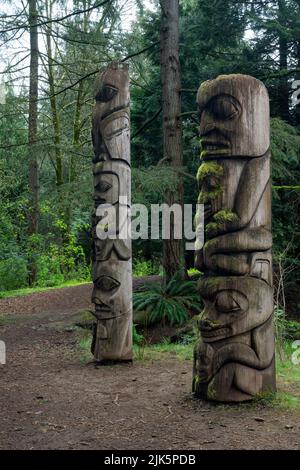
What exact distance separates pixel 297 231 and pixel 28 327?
19.2 ft

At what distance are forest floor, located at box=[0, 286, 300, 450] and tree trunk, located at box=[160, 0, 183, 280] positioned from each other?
3778 millimetres

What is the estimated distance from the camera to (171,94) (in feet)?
36.2

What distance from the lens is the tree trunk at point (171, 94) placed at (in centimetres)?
1095

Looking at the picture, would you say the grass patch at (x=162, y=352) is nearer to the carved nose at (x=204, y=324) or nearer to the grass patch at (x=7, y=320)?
the carved nose at (x=204, y=324)

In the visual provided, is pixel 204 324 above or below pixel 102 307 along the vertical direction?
above

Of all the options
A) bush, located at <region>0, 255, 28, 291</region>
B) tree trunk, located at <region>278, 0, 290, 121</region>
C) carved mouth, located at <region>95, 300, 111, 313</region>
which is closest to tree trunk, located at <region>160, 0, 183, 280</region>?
tree trunk, located at <region>278, 0, 290, 121</region>

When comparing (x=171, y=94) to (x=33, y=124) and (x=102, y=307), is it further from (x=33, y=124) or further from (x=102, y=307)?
(x=33, y=124)

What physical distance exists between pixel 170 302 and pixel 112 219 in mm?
3594

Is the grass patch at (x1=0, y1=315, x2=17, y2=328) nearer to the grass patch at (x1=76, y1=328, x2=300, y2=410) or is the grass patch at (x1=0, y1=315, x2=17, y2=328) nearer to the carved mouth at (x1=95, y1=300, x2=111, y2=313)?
the grass patch at (x1=76, y1=328, x2=300, y2=410)

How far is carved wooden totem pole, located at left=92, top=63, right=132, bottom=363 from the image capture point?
730 centimetres

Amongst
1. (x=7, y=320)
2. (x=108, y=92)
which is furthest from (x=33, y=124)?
(x=108, y=92)

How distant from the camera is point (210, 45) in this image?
12633 millimetres

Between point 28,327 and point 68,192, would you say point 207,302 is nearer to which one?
point 68,192

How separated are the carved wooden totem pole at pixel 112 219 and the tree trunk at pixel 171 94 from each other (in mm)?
3575
